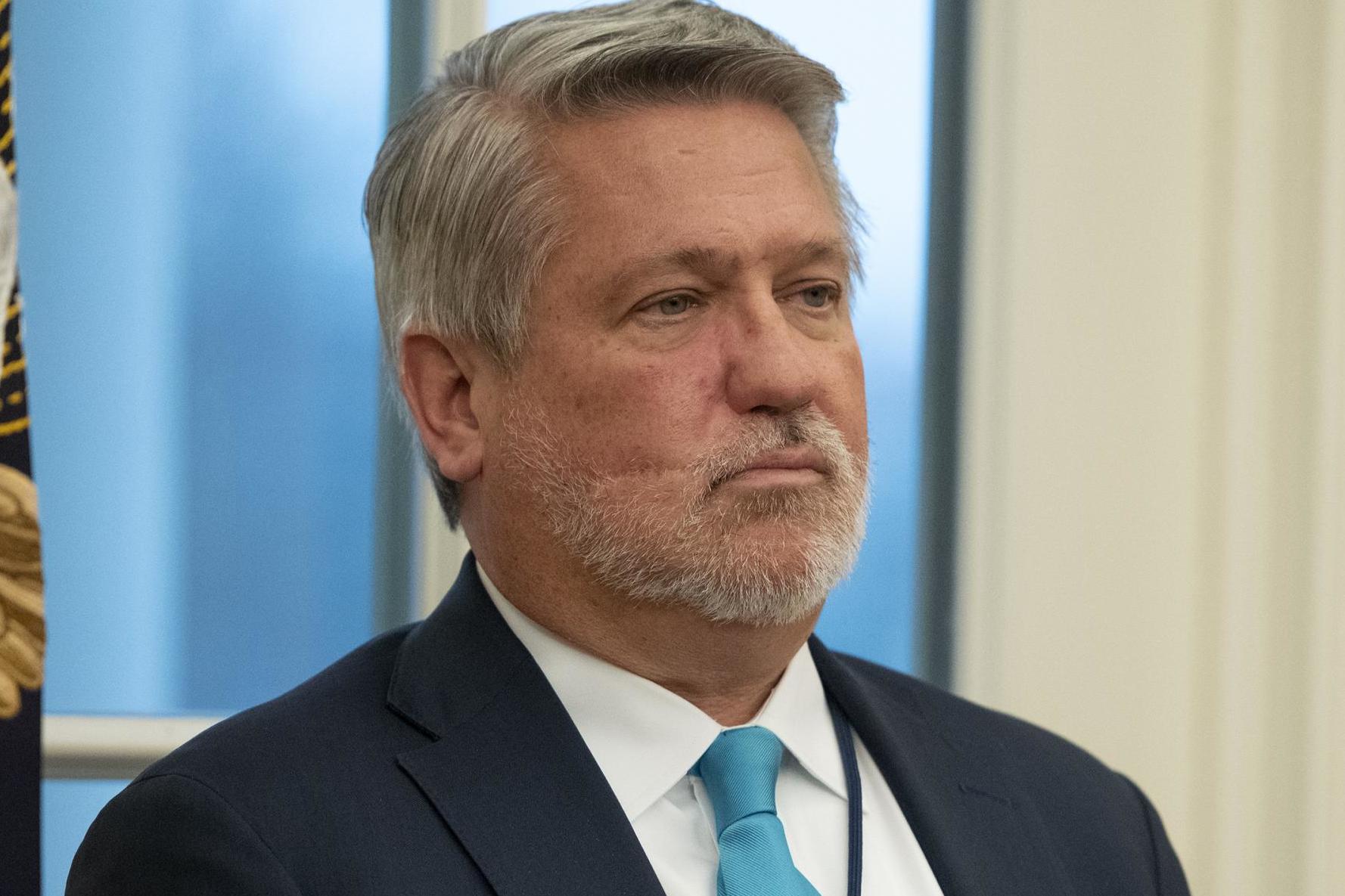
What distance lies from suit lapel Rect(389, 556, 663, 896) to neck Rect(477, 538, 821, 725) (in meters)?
0.06

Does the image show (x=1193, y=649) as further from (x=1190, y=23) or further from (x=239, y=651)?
(x=239, y=651)

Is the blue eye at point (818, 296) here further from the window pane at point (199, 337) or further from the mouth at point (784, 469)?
the window pane at point (199, 337)

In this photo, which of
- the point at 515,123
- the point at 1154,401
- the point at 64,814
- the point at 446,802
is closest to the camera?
the point at 446,802

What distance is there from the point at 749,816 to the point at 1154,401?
1290 mm

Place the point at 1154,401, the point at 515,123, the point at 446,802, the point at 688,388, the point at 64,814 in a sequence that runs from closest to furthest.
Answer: the point at 446,802 < the point at 688,388 < the point at 515,123 < the point at 64,814 < the point at 1154,401

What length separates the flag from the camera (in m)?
1.66

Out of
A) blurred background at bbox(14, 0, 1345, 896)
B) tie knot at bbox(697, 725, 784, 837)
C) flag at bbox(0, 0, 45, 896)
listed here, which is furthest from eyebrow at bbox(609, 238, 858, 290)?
blurred background at bbox(14, 0, 1345, 896)

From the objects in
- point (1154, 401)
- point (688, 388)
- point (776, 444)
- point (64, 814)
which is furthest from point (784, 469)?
point (64, 814)

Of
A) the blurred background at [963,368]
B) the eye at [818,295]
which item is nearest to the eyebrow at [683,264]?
the eye at [818,295]

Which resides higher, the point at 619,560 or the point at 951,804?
the point at 619,560

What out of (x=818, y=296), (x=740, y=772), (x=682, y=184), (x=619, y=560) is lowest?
(x=740, y=772)

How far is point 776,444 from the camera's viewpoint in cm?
145

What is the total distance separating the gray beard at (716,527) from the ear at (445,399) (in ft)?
0.37

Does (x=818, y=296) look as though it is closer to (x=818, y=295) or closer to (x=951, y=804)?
(x=818, y=295)
